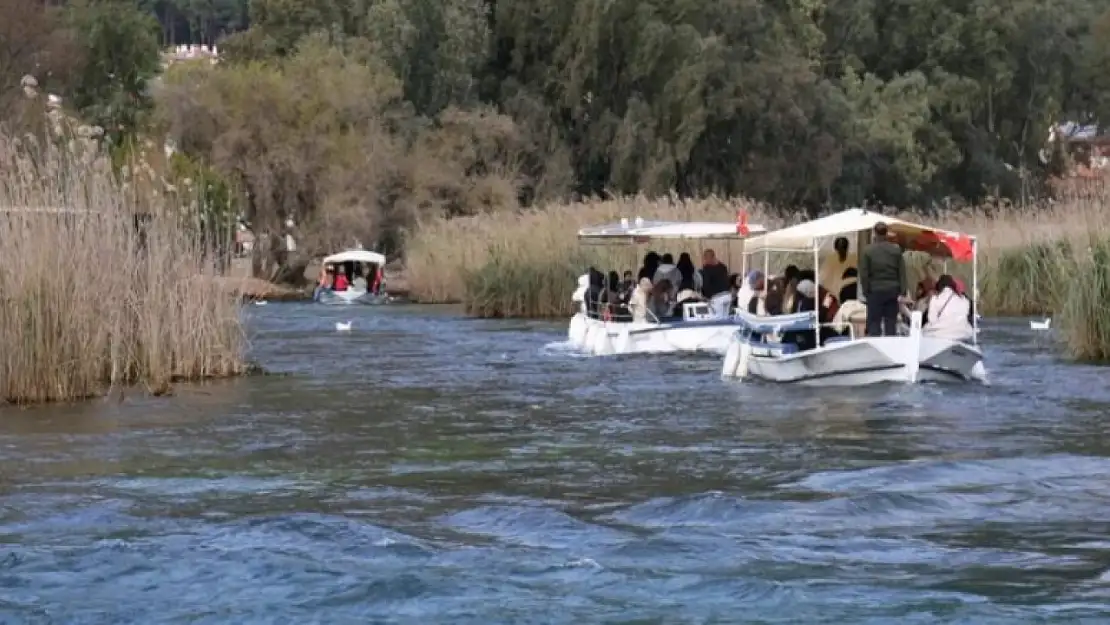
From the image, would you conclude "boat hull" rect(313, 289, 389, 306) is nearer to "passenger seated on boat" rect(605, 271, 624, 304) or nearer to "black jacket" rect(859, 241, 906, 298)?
"passenger seated on boat" rect(605, 271, 624, 304)

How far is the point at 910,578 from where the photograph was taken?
12.1m

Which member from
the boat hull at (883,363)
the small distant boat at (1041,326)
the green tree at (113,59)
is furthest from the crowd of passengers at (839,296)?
the green tree at (113,59)

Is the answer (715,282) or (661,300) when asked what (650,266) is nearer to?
(715,282)

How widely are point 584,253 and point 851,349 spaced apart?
853 inches

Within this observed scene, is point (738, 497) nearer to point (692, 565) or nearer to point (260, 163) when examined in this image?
point (692, 565)

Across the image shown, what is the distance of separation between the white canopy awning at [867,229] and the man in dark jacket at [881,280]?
36.1 inches

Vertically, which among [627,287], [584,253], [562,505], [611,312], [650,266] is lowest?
[562,505]

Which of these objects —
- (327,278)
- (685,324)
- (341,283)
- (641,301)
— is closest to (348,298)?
(341,283)

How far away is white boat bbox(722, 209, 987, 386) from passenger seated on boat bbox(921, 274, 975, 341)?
139mm

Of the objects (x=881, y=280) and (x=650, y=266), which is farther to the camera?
(x=650, y=266)

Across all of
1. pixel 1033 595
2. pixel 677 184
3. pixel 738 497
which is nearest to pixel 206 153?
pixel 677 184

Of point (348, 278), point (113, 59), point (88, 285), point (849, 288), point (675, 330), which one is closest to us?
point (88, 285)

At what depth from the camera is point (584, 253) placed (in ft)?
150

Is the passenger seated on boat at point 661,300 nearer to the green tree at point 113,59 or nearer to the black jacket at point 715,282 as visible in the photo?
the black jacket at point 715,282
